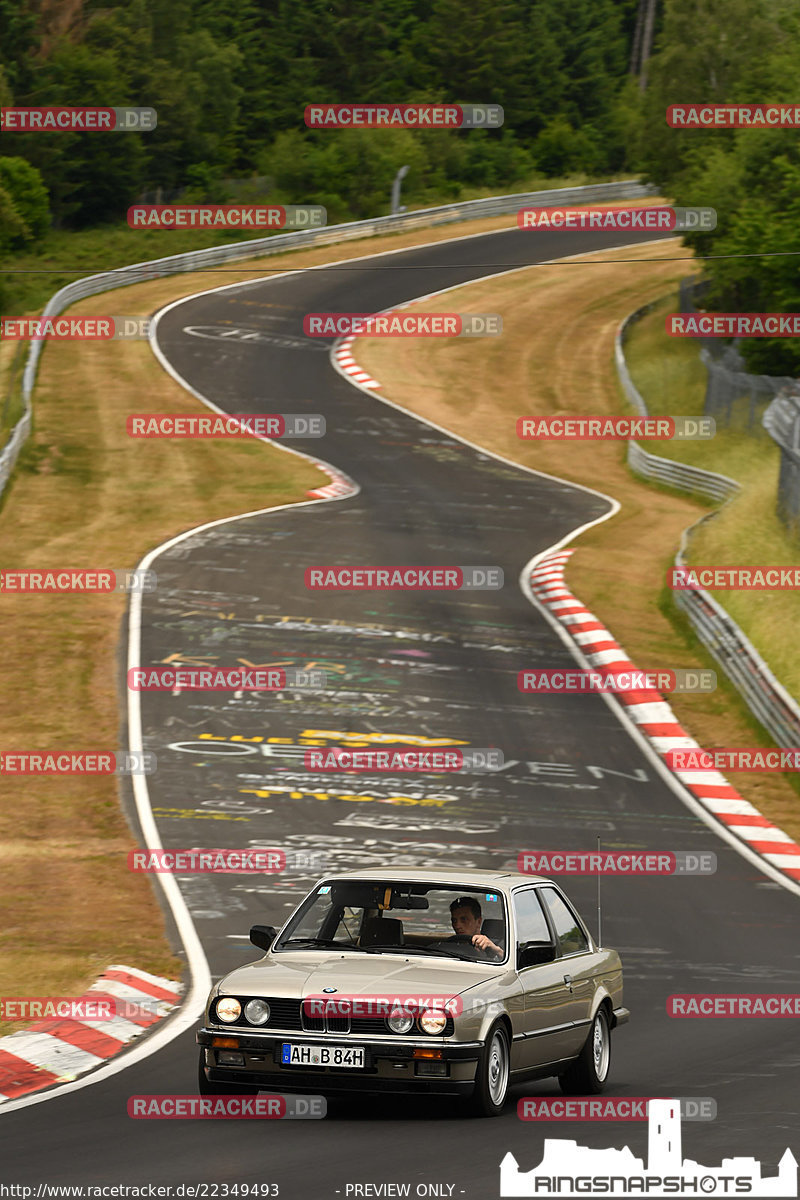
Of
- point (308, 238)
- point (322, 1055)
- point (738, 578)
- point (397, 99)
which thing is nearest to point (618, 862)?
point (322, 1055)

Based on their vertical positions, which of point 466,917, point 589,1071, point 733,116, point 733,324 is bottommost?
point 733,324

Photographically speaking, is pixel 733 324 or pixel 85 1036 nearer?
pixel 85 1036

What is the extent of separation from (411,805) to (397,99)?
85.5 meters

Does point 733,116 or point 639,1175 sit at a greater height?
point 733,116

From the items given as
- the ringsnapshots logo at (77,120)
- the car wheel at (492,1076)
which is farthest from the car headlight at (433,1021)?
the ringsnapshots logo at (77,120)

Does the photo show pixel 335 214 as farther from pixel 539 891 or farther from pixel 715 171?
pixel 539 891

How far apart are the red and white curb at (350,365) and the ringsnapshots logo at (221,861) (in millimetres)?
35081

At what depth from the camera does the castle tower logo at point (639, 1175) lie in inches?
291

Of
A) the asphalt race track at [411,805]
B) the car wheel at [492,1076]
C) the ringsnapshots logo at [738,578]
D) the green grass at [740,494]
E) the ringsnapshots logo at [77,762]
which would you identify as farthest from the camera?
the ringsnapshots logo at [738,578]

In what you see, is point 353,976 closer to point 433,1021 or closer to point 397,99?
point 433,1021

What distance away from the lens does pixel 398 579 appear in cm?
3070

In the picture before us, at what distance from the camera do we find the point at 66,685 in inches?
938

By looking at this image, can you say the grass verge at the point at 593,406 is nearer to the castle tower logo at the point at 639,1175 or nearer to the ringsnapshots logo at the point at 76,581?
the ringsnapshots logo at the point at 76,581

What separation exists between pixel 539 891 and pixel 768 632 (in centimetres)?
1654
